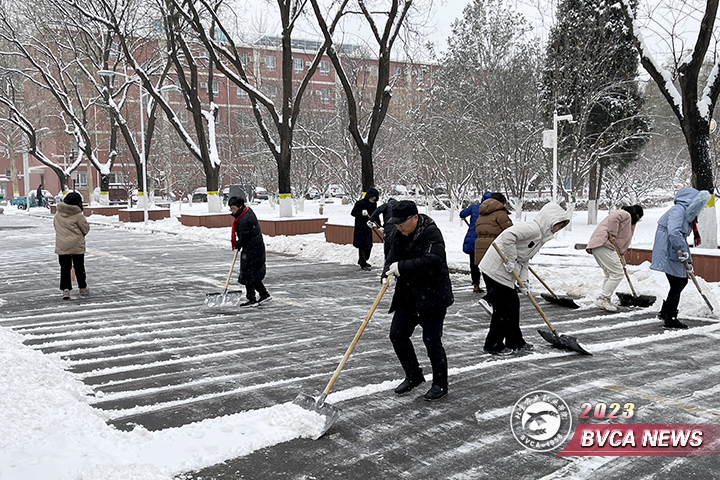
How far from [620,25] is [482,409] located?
21645 mm

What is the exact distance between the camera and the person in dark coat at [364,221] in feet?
44.2

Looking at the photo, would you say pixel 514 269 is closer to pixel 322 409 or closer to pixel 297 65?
pixel 322 409

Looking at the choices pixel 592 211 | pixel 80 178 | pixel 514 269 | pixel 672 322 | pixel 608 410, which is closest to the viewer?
pixel 608 410

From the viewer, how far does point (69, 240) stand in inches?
421

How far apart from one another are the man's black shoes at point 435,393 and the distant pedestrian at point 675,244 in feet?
13.6

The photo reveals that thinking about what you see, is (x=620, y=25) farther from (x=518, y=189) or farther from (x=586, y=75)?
(x=518, y=189)

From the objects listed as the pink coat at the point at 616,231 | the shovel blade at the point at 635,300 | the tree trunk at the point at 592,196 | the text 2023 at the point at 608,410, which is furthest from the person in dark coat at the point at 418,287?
the tree trunk at the point at 592,196

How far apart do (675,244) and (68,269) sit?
30.5ft

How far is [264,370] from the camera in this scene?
619 centimetres

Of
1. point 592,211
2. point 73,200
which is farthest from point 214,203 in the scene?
point 73,200

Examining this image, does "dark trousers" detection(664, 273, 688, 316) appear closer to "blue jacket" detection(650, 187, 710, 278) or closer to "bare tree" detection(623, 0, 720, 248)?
"blue jacket" detection(650, 187, 710, 278)

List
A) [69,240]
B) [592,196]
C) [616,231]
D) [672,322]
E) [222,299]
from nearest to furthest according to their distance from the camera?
[672,322]
[616,231]
[222,299]
[69,240]
[592,196]

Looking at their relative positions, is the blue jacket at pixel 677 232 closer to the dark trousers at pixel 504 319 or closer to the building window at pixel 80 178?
the dark trousers at pixel 504 319

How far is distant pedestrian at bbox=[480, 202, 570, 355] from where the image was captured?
6.47 metres
